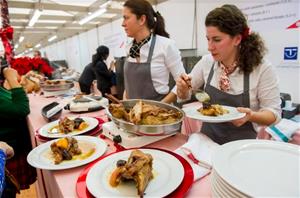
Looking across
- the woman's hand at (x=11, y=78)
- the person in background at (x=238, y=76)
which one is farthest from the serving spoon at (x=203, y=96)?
the woman's hand at (x=11, y=78)

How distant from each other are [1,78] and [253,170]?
191 cm

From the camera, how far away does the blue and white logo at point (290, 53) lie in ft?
8.07

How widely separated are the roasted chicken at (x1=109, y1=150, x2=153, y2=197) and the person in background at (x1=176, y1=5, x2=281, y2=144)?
61 centimetres

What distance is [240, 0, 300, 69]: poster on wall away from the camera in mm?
2424

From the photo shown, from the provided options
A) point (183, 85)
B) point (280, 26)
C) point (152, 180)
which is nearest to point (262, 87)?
point (183, 85)

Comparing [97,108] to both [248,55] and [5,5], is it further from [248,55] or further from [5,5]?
[5,5]

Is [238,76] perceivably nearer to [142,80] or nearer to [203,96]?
[203,96]

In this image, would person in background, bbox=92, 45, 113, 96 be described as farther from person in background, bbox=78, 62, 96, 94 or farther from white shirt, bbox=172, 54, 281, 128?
white shirt, bbox=172, 54, 281, 128

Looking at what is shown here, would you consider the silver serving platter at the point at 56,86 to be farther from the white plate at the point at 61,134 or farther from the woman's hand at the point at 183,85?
the woman's hand at the point at 183,85

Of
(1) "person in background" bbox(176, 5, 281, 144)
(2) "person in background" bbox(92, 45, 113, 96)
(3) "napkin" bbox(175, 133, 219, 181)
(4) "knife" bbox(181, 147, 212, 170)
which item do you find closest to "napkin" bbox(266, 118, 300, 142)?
(1) "person in background" bbox(176, 5, 281, 144)

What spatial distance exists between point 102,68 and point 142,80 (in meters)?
2.45

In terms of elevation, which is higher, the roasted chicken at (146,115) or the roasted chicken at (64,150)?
the roasted chicken at (146,115)

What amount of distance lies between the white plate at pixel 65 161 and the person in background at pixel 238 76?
0.61 metres

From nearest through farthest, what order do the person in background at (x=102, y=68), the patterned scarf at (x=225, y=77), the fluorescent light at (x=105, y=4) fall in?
the patterned scarf at (x=225, y=77), the person in background at (x=102, y=68), the fluorescent light at (x=105, y=4)
